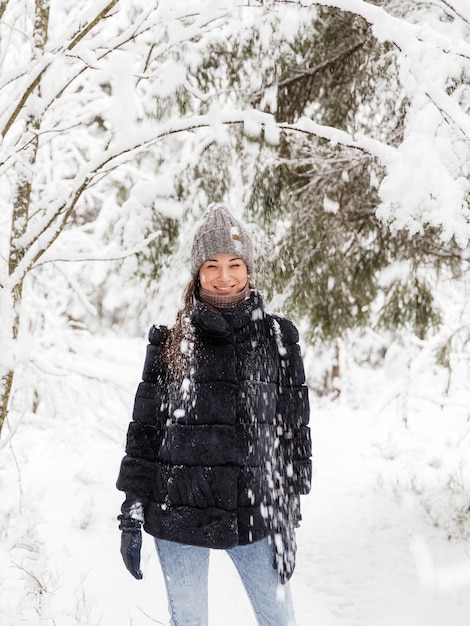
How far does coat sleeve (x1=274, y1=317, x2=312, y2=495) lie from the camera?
88.4 inches

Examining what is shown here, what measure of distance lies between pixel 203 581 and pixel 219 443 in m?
0.58

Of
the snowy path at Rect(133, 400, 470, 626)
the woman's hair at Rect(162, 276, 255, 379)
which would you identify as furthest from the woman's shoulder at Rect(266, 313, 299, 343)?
the snowy path at Rect(133, 400, 470, 626)

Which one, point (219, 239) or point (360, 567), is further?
point (360, 567)

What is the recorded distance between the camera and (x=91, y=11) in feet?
7.70

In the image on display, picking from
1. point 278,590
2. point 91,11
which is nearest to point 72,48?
point 91,11

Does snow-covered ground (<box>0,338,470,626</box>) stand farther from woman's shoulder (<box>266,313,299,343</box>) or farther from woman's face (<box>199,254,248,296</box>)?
woman's shoulder (<box>266,313,299,343</box>)

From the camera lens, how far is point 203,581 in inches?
84.8

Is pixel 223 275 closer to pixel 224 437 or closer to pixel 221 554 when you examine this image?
pixel 224 437

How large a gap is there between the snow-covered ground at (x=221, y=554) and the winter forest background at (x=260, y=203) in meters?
0.02

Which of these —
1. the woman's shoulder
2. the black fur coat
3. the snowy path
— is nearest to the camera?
the black fur coat

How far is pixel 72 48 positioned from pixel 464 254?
10.1 ft

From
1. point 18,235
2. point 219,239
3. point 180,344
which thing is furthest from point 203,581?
point 18,235

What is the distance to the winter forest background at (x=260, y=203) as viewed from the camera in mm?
2388

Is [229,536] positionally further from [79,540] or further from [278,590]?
[79,540]
